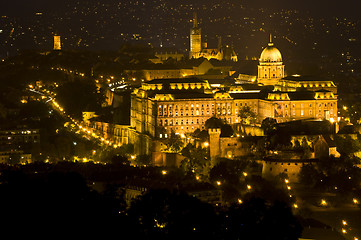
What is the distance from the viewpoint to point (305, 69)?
301 ft

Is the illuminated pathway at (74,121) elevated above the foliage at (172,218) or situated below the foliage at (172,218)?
above

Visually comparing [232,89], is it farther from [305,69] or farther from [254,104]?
[305,69]

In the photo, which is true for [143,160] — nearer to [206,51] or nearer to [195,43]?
[206,51]

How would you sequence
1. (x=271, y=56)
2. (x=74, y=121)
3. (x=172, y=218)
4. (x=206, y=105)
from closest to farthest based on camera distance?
1. (x=172, y=218)
2. (x=206, y=105)
3. (x=271, y=56)
4. (x=74, y=121)

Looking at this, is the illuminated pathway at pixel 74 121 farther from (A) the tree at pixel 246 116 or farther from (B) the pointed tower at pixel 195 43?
(B) the pointed tower at pixel 195 43

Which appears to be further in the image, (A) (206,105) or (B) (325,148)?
(A) (206,105)

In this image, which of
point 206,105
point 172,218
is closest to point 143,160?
point 206,105

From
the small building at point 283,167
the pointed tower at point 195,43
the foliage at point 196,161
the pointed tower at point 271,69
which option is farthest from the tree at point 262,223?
the pointed tower at point 195,43

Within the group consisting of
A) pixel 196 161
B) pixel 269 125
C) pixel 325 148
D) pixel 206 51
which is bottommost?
pixel 196 161

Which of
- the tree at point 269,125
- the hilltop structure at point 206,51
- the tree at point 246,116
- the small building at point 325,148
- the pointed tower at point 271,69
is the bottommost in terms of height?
the small building at point 325,148

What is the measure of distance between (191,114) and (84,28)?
68.5 m

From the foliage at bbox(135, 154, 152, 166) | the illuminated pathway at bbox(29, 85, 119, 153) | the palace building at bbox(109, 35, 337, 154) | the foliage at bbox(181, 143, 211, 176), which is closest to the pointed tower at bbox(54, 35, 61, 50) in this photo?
the illuminated pathway at bbox(29, 85, 119, 153)

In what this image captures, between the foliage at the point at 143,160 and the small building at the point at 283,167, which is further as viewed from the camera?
the foliage at the point at 143,160

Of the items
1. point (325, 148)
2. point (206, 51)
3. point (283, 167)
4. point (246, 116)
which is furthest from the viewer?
point (206, 51)
